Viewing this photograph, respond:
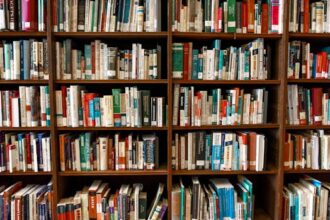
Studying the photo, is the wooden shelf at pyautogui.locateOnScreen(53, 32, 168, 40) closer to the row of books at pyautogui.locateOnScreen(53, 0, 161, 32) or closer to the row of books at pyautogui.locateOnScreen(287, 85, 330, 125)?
the row of books at pyautogui.locateOnScreen(53, 0, 161, 32)

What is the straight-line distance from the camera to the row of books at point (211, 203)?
1.85 metres

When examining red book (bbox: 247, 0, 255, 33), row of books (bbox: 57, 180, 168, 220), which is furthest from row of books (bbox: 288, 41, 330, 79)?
row of books (bbox: 57, 180, 168, 220)

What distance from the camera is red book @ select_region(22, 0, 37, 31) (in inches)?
68.3

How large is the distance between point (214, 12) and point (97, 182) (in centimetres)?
147

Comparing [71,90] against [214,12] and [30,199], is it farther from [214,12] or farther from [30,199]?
[214,12]

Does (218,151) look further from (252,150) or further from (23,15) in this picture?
(23,15)

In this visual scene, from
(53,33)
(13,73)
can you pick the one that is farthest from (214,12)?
(13,73)

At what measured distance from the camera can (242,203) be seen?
1861 millimetres

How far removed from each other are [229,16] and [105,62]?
2.87 feet

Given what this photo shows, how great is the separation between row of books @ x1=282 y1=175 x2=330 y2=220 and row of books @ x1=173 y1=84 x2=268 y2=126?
564 mm

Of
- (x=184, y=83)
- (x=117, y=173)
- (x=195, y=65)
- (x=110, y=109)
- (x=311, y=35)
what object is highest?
(x=311, y=35)

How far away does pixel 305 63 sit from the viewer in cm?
184

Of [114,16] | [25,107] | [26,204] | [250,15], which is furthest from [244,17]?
[26,204]

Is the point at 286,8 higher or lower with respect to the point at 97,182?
higher
